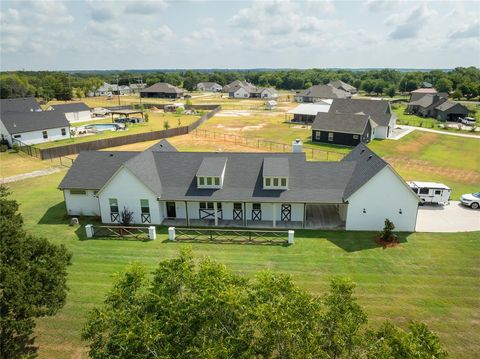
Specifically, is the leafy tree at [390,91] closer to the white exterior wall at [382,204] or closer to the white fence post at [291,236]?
the white exterior wall at [382,204]

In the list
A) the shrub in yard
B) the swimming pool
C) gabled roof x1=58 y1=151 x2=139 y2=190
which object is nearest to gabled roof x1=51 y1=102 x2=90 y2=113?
the swimming pool

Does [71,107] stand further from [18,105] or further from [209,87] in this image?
[209,87]

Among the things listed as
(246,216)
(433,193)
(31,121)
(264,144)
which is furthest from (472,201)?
(31,121)

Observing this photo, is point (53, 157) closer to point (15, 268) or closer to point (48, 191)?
point (48, 191)

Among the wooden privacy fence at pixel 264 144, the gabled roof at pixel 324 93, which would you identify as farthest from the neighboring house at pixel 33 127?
the gabled roof at pixel 324 93

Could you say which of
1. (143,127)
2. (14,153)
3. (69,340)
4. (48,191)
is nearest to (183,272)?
(69,340)

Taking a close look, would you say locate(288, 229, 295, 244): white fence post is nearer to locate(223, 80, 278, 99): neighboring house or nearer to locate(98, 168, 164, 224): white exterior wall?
locate(98, 168, 164, 224): white exterior wall
